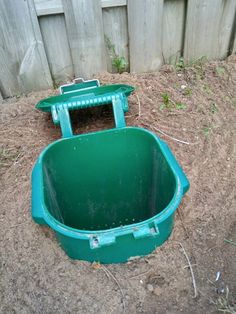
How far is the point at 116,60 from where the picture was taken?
67.4 inches

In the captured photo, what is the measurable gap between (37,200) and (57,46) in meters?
0.95

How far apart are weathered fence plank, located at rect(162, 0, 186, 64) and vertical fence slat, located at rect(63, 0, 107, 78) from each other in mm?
348

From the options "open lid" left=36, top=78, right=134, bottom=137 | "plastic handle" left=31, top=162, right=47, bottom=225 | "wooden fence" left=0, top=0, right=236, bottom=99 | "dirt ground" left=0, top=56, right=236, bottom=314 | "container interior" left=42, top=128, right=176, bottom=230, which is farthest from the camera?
"wooden fence" left=0, top=0, right=236, bottom=99

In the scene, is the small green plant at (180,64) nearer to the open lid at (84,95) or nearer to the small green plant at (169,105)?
the small green plant at (169,105)

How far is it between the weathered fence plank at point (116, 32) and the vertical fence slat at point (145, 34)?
1.4 inches

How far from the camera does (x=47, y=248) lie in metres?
1.14

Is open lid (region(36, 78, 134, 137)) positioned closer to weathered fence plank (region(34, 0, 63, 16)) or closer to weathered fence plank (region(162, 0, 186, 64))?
weathered fence plank (region(34, 0, 63, 16))

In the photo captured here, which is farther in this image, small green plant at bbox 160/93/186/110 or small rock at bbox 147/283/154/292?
small green plant at bbox 160/93/186/110

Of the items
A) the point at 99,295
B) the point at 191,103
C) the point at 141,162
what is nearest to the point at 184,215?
the point at 141,162

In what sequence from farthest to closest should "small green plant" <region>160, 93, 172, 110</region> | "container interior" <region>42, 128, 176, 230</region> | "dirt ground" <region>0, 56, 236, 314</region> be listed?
"small green plant" <region>160, 93, 172, 110</region>
"container interior" <region>42, 128, 176, 230</region>
"dirt ground" <region>0, 56, 236, 314</region>

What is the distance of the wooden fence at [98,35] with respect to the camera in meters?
1.48

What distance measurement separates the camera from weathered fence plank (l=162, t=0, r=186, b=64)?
5.32 feet

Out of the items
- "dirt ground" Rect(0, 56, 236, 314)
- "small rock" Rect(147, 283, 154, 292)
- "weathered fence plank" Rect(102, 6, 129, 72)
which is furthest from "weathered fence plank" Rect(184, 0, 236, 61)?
"small rock" Rect(147, 283, 154, 292)

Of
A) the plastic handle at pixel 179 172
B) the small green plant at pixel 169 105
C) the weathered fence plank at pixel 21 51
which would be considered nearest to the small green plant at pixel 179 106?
the small green plant at pixel 169 105
